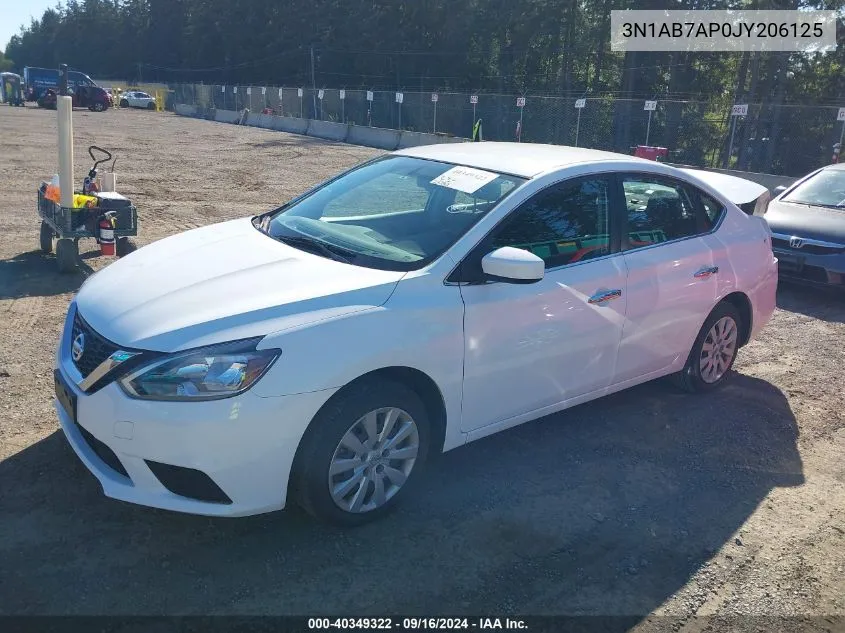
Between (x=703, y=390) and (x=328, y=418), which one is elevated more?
(x=328, y=418)

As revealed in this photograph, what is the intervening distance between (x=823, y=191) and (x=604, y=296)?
6.76m

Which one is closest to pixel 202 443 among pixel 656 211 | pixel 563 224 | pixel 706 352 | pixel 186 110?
pixel 563 224

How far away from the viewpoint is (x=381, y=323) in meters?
3.34

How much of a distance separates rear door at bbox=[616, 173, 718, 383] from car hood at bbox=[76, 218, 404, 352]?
174 centimetres

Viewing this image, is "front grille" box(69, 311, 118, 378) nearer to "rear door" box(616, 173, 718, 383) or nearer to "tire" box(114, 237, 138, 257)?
"rear door" box(616, 173, 718, 383)

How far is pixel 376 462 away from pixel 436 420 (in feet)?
1.33

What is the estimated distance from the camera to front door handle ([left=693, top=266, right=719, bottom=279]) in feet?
16.2

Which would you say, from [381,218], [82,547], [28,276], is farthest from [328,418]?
[28,276]

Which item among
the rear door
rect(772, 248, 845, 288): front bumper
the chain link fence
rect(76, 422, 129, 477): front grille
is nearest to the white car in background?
the chain link fence

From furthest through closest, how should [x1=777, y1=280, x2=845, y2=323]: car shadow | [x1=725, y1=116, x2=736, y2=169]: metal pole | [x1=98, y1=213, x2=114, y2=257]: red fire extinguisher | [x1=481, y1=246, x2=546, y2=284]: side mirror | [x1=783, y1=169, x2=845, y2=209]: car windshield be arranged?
[x1=725, y1=116, x2=736, y2=169]: metal pole
[x1=783, y1=169, x2=845, y2=209]: car windshield
[x1=777, y1=280, x2=845, y2=323]: car shadow
[x1=98, y1=213, x2=114, y2=257]: red fire extinguisher
[x1=481, y1=246, x2=546, y2=284]: side mirror

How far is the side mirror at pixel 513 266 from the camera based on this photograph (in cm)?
355

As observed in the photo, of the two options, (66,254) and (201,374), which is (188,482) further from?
(66,254)

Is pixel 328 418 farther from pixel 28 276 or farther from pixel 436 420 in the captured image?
pixel 28 276

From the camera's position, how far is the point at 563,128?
26.7m
